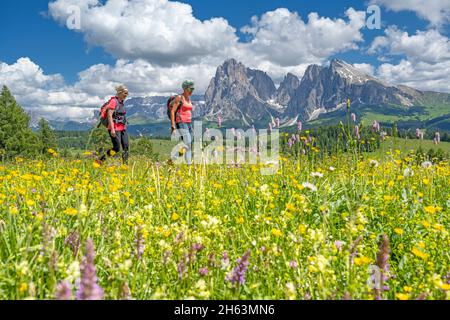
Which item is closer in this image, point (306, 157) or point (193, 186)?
point (193, 186)

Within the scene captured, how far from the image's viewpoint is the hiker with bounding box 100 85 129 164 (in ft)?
32.6

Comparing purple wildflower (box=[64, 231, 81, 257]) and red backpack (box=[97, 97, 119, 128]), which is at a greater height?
red backpack (box=[97, 97, 119, 128])

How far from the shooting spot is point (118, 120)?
1027 centimetres

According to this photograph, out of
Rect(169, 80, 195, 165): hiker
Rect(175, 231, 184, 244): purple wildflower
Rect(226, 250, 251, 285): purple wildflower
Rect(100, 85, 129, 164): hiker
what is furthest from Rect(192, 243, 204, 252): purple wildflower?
Rect(100, 85, 129, 164): hiker

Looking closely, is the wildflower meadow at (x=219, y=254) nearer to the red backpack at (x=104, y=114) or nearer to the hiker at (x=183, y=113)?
the hiker at (x=183, y=113)

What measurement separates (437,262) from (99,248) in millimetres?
2571

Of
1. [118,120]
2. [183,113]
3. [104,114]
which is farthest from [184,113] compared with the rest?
[104,114]

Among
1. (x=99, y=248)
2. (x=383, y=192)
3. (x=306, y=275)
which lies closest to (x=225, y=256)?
(x=306, y=275)

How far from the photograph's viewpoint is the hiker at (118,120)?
9.94 meters

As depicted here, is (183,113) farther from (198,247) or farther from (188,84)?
(198,247)

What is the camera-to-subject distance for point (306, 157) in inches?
260

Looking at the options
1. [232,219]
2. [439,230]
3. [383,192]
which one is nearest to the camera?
[439,230]

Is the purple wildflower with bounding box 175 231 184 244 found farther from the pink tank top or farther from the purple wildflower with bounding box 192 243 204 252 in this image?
the pink tank top
